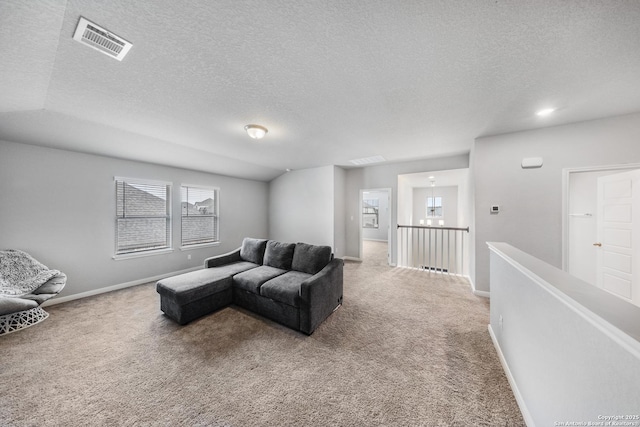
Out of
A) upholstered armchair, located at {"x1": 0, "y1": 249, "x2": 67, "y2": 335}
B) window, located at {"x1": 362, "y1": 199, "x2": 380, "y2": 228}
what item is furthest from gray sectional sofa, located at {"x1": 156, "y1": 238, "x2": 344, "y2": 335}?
window, located at {"x1": 362, "y1": 199, "x2": 380, "y2": 228}

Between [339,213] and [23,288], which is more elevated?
[339,213]

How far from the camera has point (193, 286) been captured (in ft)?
8.68

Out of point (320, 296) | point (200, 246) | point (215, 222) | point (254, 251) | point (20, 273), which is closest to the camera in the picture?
point (320, 296)

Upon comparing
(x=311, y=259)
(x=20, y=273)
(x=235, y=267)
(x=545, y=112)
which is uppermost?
(x=545, y=112)

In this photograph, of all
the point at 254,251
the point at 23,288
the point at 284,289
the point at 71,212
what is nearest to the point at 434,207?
the point at 254,251

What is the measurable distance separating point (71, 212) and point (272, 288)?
3.56m

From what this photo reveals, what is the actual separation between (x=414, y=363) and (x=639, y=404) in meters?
1.57

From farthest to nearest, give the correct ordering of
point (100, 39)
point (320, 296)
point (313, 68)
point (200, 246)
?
point (200, 246)
point (320, 296)
point (313, 68)
point (100, 39)

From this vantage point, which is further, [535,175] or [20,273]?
[535,175]

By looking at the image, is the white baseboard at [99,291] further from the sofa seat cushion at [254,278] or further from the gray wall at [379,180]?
the gray wall at [379,180]

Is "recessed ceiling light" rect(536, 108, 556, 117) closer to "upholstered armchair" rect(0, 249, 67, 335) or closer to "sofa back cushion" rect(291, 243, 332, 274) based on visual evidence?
"sofa back cushion" rect(291, 243, 332, 274)

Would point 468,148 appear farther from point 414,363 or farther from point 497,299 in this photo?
point 414,363

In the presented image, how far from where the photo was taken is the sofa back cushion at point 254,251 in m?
3.71

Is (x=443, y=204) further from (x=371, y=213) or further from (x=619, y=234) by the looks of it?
(x=619, y=234)
